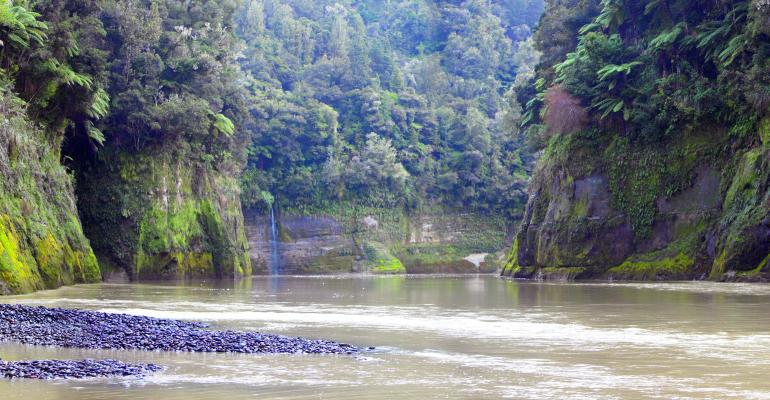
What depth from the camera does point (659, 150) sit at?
126 ft

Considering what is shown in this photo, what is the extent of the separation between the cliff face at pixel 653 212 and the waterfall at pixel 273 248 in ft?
82.2

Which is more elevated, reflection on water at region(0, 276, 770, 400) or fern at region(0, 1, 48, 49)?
fern at region(0, 1, 48, 49)

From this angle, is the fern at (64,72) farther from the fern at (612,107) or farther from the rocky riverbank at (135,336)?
the fern at (612,107)

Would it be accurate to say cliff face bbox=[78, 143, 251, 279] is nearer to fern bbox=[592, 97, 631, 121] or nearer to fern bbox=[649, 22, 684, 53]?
fern bbox=[592, 97, 631, 121]

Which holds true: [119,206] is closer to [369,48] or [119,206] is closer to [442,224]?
[442,224]

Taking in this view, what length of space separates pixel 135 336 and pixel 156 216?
29167mm

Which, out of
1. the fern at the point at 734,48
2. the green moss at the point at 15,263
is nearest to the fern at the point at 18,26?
the green moss at the point at 15,263

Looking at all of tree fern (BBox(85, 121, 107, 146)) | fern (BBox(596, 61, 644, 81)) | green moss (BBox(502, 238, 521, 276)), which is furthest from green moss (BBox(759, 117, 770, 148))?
tree fern (BBox(85, 121, 107, 146))

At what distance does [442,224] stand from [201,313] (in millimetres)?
54802

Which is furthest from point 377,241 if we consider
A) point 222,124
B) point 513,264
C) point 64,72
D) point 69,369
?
point 69,369

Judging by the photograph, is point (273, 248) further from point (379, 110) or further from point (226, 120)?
point (226, 120)

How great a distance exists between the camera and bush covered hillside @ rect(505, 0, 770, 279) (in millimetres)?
33219

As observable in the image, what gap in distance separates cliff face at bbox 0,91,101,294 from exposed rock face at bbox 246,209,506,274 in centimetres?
3105

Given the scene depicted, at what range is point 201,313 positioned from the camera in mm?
19844
